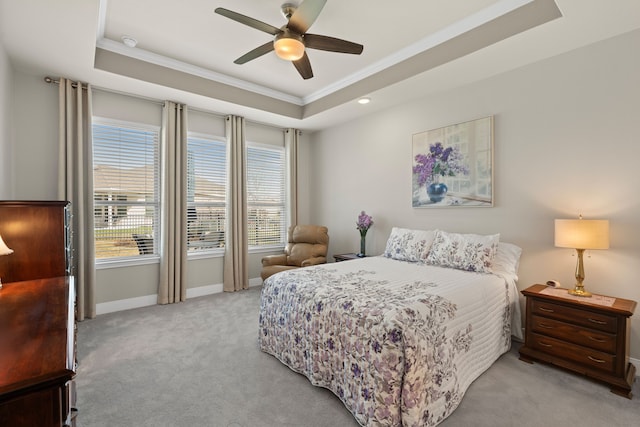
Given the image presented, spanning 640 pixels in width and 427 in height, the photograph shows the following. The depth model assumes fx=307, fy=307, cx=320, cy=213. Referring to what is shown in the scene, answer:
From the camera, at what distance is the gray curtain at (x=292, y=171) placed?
18.0 feet

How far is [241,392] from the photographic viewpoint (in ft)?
7.12

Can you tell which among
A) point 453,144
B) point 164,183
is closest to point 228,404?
point 164,183

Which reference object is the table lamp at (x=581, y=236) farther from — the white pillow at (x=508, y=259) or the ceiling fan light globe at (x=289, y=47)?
the ceiling fan light globe at (x=289, y=47)

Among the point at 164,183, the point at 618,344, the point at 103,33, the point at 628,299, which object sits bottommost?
the point at 618,344

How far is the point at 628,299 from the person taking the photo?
248cm

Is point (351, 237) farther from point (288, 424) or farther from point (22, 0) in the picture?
point (22, 0)

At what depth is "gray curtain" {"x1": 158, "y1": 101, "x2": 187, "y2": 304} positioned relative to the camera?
4117 mm

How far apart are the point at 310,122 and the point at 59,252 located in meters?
3.78

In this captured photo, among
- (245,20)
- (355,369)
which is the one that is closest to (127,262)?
(245,20)

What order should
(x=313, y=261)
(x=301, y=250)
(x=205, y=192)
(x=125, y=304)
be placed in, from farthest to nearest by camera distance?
(x=301, y=250) < (x=205, y=192) < (x=313, y=261) < (x=125, y=304)

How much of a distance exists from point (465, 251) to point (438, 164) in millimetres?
1217

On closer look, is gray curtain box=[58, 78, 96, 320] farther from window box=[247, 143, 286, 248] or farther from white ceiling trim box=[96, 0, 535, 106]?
window box=[247, 143, 286, 248]

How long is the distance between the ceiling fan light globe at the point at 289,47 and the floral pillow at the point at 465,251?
7.53ft

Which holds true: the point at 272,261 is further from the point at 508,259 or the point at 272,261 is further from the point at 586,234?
the point at 586,234
